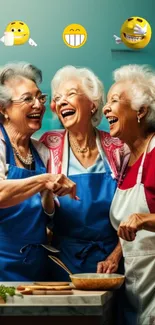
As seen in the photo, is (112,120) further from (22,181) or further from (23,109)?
(22,181)

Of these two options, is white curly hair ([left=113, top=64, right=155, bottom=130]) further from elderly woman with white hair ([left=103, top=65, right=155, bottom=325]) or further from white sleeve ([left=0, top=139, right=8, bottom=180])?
white sleeve ([left=0, top=139, right=8, bottom=180])

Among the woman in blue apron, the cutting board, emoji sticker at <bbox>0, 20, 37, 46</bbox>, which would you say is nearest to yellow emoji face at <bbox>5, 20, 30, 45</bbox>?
emoji sticker at <bbox>0, 20, 37, 46</bbox>

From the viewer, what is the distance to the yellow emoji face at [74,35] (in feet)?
12.3

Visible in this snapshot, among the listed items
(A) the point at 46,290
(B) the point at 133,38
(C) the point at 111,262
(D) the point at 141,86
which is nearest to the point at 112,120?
(D) the point at 141,86

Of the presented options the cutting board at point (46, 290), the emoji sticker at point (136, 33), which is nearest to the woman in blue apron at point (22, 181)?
the emoji sticker at point (136, 33)

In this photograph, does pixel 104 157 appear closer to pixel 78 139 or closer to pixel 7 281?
pixel 78 139

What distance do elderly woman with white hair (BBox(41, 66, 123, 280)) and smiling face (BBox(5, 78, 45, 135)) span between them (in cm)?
10

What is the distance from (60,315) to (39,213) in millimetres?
962

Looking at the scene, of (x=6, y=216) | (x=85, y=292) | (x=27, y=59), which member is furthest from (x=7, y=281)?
(x=27, y=59)

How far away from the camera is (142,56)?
3.76 metres

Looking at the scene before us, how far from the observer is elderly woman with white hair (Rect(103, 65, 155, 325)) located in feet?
10.8

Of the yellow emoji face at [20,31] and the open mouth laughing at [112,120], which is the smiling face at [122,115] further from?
the yellow emoji face at [20,31]

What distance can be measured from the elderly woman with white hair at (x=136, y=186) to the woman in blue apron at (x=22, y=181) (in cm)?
30

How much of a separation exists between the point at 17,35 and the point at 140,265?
51.3 inches
